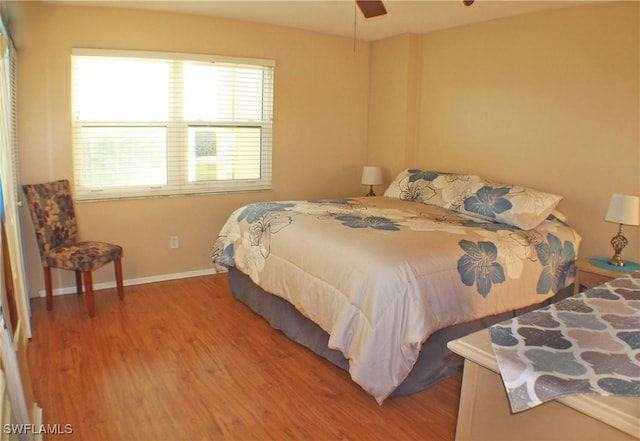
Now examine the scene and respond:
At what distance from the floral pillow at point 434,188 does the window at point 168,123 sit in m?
1.36

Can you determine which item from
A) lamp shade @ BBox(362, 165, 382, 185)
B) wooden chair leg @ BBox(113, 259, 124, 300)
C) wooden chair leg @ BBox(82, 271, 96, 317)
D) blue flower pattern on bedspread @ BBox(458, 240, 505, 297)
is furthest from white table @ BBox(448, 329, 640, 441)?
lamp shade @ BBox(362, 165, 382, 185)

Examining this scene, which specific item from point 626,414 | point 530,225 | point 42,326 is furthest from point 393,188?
point 626,414

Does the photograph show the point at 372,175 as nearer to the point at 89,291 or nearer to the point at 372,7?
the point at 372,7

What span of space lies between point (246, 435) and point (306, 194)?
3207 millimetres

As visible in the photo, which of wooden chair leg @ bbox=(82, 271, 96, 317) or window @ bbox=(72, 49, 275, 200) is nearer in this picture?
wooden chair leg @ bbox=(82, 271, 96, 317)

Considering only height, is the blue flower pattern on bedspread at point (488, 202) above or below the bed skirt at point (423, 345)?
above

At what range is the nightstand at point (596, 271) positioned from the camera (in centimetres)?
312

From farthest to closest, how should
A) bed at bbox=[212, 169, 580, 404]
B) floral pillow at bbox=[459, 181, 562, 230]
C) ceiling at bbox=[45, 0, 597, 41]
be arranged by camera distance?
ceiling at bbox=[45, 0, 597, 41], floral pillow at bbox=[459, 181, 562, 230], bed at bbox=[212, 169, 580, 404]

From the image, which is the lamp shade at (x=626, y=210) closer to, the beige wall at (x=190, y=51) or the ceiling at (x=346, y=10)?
the ceiling at (x=346, y=10)

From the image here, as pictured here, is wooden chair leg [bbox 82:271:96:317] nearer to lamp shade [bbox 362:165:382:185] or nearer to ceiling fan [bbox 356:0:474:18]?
ceiling fan [bbox 356:0:474:18]

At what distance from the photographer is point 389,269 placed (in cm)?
242

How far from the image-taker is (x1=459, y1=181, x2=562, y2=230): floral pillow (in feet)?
10.9

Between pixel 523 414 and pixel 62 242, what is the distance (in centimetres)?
364

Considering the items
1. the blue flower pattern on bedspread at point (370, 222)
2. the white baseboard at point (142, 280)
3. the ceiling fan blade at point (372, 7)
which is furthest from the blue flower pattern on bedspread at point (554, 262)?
the white baseboard at point (142, 280)
